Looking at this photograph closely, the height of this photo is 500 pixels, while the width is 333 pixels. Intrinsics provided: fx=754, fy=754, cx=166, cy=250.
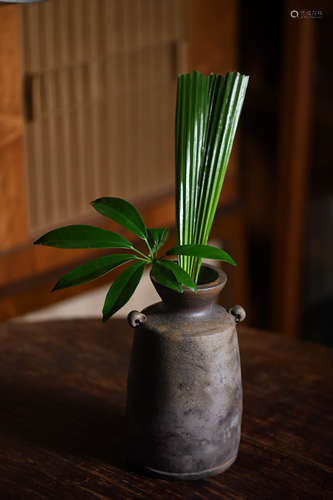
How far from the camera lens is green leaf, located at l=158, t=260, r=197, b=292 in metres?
0.81

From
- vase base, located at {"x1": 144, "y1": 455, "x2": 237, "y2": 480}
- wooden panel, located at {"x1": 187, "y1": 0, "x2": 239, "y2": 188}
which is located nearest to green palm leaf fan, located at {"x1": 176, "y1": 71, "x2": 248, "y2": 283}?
vase base, located at {"x1": 144, "y1": 455, "x2": 237, "y2": 480}

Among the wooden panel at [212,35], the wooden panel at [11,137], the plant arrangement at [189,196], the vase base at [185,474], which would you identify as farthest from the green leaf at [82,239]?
the wooden panel at [212,35]

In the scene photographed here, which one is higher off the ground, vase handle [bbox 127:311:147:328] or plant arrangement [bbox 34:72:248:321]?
plant arrangement [bbox 34:72:248:321]

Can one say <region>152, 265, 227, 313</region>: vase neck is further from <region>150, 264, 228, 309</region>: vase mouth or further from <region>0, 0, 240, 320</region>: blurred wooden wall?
<region>0, 0, 240, 320</region>: blurred wooden wall

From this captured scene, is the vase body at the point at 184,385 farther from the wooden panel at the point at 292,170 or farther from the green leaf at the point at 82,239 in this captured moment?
the wooden panel at the point at 292,170

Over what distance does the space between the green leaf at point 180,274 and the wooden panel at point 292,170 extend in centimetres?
142

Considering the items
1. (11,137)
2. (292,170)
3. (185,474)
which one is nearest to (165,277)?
(185,474)


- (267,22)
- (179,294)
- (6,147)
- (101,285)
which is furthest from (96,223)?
(179,294)

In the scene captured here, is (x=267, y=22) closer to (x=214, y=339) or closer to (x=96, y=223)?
(x=96, y=223)

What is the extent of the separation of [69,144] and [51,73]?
0.18m

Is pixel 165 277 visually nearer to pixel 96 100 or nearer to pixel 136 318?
pixel 136 318

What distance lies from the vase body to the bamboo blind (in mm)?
1033

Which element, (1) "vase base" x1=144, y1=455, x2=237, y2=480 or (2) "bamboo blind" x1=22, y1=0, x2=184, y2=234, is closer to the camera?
(1) "vase base" x1=144, y1=455, x2=237, y2=480

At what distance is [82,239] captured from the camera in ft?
2.79
